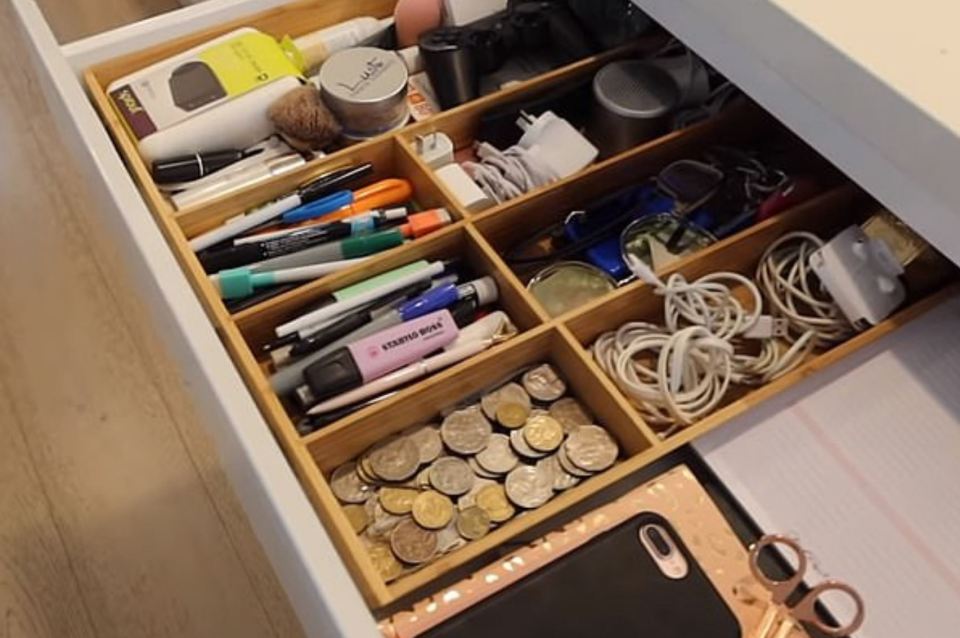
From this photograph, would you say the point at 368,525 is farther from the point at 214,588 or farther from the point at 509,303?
the point at 214,588

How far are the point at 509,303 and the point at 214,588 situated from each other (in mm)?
544

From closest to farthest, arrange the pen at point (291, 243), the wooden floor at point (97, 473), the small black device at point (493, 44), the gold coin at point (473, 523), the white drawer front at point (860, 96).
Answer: the white drawer front at point (860, 96) → the gold coin at point (473, 523) → the pen at point (291, 243) → the small black device at point (493, 44) → the wooden floor at point (97, 473)

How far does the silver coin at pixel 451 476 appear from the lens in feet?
2.07

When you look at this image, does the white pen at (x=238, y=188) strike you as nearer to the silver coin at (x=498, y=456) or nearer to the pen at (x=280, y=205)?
the pen at (x=280, y=205)

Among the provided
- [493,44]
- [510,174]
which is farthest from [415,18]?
[510,174]

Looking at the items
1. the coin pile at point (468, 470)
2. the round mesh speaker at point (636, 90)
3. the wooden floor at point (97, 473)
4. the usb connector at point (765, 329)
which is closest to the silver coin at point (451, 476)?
the coin pile at point (468, 470)

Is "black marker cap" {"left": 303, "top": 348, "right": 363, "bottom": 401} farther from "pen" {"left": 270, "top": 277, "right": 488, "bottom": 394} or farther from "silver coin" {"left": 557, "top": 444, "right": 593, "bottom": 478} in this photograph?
"silver coin" {"left": 557, "top": 444, "right": 593, "bottom": 478}

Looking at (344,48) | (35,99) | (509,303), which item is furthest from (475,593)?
(35,99)

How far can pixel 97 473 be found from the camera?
113 centimetres

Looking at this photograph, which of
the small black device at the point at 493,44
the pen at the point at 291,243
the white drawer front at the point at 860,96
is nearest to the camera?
the white drawer front at the point at 860,96

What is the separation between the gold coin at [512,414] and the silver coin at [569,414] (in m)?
0.02

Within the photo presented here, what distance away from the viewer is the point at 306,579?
52cm

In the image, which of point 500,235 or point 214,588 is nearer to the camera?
point 500,235

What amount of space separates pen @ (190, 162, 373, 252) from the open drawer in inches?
0.4
